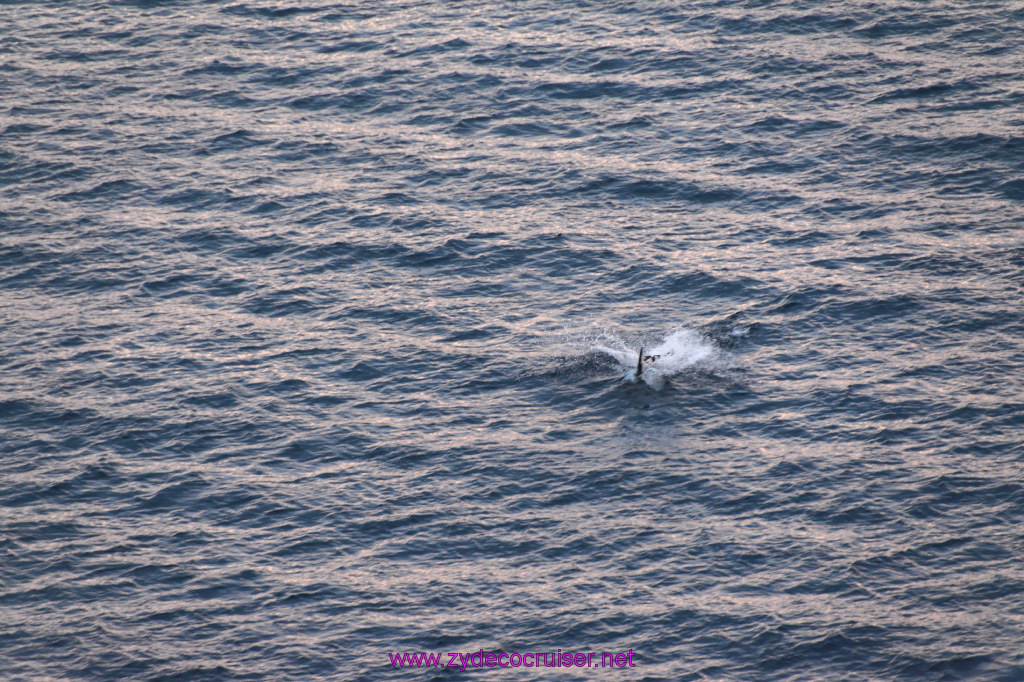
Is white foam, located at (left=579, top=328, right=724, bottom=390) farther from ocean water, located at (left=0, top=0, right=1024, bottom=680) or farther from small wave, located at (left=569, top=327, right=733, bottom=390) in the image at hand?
ocean water, located at (left=0, top=0, right=1024, bottom=680)

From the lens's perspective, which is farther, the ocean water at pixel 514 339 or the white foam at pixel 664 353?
the white foam at pixel 664 353

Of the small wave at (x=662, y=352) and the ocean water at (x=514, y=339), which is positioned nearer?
the ocean water at (x=514, y=339)

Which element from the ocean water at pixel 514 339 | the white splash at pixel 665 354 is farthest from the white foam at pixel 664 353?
the ocean water at pixel 514 339

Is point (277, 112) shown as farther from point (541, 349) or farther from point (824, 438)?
point (824, 438)

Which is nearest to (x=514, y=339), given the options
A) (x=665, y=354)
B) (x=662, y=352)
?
(x=662, y=352)

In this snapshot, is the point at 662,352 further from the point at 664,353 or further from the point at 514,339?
the point at 514,339

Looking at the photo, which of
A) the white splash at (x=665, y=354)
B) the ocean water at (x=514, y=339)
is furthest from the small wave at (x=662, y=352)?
the ocean water at (x=514, y=339)

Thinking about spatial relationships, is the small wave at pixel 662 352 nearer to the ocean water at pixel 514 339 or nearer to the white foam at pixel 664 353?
the white foam at pixel 664 353

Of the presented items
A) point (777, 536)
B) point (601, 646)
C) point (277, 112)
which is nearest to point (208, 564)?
point (601, 646)

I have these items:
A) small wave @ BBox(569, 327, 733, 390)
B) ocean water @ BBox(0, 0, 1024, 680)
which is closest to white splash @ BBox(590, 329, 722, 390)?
small wave @ BBox(569, 327, 733, 390)
